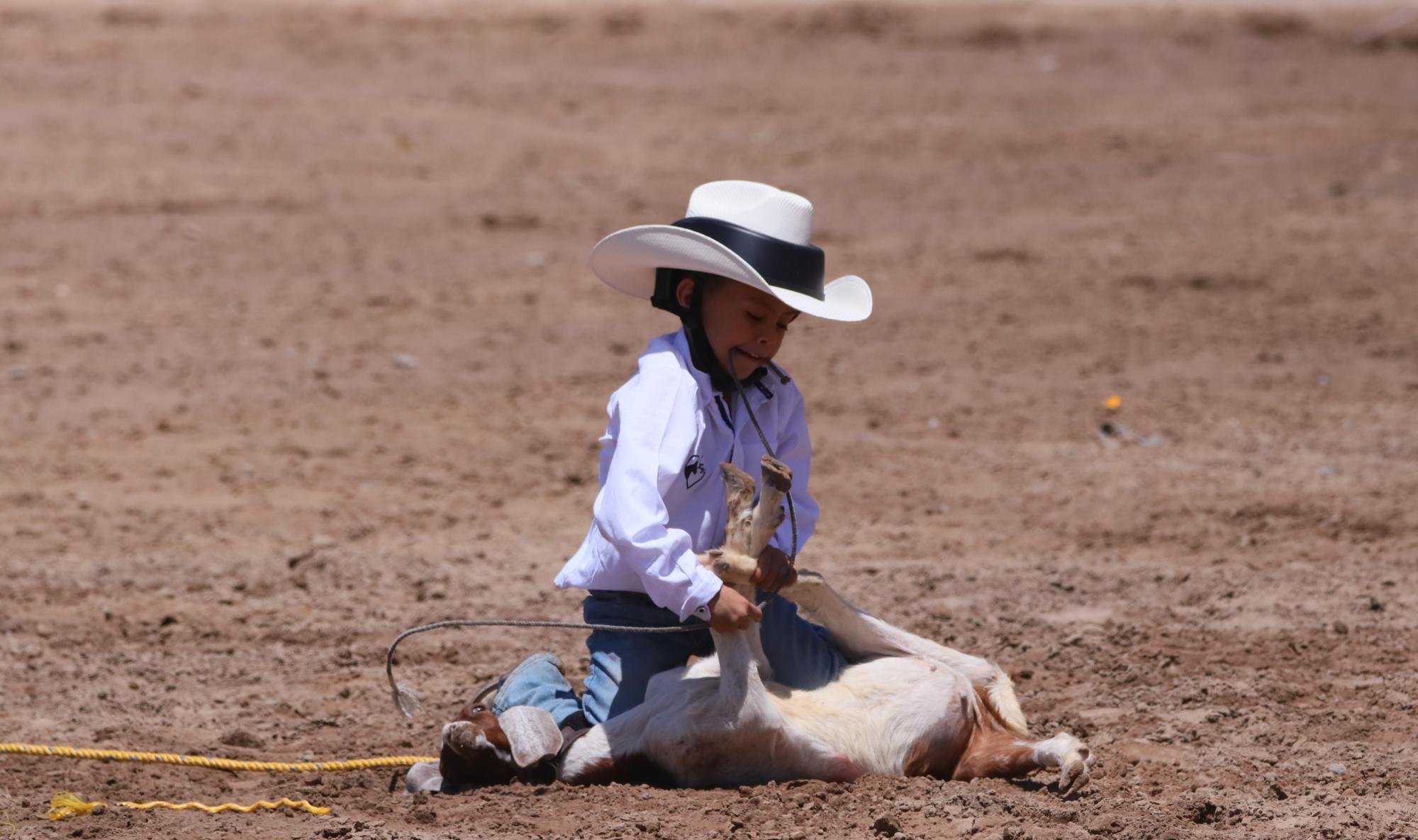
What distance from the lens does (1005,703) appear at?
4129 mm

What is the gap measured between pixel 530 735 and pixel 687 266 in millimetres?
1175

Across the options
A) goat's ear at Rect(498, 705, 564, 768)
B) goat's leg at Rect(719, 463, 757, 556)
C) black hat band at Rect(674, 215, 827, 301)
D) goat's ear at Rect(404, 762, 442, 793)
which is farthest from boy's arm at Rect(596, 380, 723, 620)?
goat's ear at Rect(404, 762, 442, 793)

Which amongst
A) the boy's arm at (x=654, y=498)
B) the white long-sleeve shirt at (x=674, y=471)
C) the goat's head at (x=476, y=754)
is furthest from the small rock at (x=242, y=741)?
the boy's arm at (x=654, y=498)

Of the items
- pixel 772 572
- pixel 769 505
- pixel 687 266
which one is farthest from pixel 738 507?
pixel 687 266

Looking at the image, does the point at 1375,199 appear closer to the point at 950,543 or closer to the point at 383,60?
the point at 950,543

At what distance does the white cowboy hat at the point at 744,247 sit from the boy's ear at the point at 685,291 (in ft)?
0.15

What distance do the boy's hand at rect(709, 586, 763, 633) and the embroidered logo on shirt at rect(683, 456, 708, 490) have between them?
0.35 meters

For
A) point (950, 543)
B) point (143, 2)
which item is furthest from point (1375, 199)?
point (143, 2)

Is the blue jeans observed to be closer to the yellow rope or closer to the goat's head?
the goat's head

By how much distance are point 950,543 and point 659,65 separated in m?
8.59

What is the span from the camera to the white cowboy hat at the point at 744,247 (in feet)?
12.4

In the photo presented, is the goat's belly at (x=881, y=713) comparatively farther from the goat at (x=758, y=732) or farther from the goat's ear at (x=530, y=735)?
the goat's ear at (x=530, y=735)

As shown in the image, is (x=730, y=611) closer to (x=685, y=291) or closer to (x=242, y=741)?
(x=685, y=291)

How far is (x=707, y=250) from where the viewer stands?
3777 millimetres
